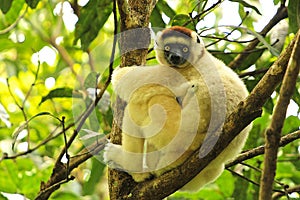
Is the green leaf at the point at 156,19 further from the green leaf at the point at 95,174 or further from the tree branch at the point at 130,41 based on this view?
the green leaf at the point at 95,174

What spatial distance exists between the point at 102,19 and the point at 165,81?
1.50 meters

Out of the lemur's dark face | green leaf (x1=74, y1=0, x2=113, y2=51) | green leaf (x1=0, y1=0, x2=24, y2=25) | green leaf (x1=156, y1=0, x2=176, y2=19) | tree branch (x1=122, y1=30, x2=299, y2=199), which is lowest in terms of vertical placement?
tree branch (x1=122, y1=30, x2=299, y2=199)

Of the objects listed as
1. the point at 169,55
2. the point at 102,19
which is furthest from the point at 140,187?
the point at 102,19

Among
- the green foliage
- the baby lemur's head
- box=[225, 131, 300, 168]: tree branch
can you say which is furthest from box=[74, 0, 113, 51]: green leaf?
box=[225, 131, 300, 168]: tree branch

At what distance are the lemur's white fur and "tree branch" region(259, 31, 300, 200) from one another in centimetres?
112

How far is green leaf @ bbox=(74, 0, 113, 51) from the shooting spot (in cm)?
485

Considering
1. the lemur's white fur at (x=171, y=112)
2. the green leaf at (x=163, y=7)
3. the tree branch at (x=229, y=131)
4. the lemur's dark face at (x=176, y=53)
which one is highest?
the green leaf at (x=163, y=7)

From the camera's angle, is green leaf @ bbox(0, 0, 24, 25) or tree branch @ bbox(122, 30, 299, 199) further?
green leaf @ bbox(0, 0, 24, 25)

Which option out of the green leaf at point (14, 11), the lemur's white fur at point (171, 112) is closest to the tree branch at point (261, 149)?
the lemur's white fur at point (171, 112)

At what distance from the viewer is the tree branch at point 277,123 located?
209 centimetres

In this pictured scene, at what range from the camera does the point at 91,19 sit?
16.2ft

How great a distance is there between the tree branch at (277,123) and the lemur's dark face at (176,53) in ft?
5.68

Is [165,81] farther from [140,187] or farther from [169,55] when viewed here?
[140,187]

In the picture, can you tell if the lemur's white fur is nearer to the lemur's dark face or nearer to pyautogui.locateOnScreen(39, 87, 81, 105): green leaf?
the lemur's dark face
